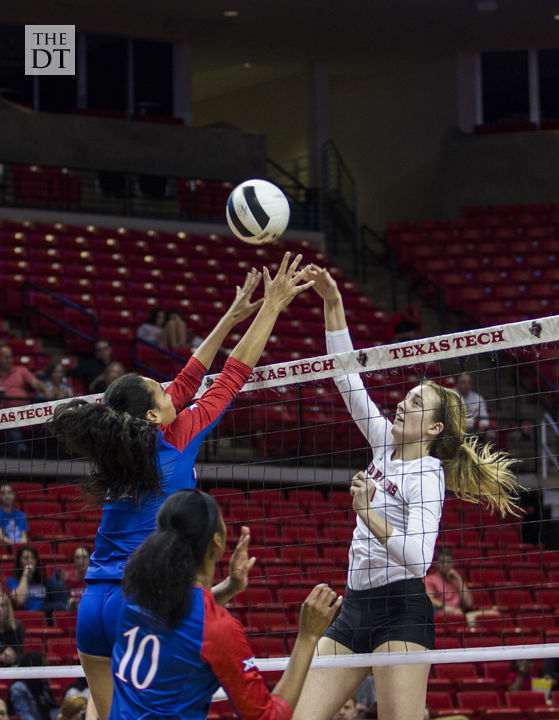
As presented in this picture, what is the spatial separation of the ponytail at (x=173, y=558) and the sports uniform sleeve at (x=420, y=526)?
124cm

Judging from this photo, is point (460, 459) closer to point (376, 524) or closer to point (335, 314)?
point (376, 524)

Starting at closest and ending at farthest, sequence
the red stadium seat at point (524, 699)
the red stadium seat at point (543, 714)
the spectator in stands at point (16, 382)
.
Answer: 1. the red stadium seat at point (543, 714)
2. the red stadium seat at point (524, 699)
3. the spectator in stands at point (16, 382)

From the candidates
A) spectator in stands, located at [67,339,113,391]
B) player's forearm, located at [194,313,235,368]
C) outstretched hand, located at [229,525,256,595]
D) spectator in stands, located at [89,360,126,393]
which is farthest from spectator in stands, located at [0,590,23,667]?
spectator in stands, located at [67,339,113,391]

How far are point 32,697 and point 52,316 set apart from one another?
726cm

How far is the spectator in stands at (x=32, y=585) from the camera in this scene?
24.3ft

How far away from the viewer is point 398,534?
4047 mm

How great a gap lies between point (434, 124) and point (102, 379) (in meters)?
12.2

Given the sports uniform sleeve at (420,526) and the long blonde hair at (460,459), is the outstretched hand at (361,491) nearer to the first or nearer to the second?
the sports uniform sleeve at (420,526)

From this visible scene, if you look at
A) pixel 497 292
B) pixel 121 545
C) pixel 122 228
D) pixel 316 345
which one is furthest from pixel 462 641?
pixel 122 228

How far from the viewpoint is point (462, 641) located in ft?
26.0

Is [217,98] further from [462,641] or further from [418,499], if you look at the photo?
[418,499]

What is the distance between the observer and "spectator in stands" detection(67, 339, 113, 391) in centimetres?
1125

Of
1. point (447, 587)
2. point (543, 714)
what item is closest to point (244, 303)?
point (543, 714)

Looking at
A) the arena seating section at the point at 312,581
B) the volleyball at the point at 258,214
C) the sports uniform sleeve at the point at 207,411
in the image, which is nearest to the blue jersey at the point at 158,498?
the sports uniform sleeve at the point at 207,411
